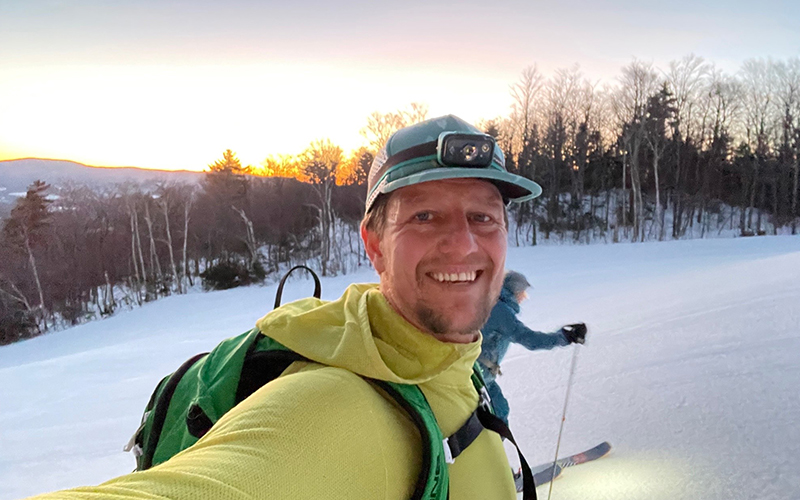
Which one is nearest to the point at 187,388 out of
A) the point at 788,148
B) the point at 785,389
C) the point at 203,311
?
the point at 785,389

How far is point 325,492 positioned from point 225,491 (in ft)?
0.53

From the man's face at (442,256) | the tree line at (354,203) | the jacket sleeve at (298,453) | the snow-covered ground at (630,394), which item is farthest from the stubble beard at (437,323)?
the tree line at (354,203)

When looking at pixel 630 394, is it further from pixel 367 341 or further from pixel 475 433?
pixel 367 341

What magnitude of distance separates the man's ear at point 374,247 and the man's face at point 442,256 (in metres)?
0.09

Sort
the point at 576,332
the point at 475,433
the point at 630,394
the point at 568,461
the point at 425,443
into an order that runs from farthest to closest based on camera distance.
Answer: the point at 630,394 < the point at 568,461 < the point at 576,332 < the point at 475,433 < the point at 425,443

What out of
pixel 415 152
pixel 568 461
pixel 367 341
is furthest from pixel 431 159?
pixel 568 461

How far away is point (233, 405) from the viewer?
1.08 m

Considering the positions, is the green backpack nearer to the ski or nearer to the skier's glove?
the skier's glove

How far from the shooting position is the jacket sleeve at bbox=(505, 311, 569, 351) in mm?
3432

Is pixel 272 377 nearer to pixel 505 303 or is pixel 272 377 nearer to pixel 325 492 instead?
pixel 325 492

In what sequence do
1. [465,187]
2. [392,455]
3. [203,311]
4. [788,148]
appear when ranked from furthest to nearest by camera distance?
[788,148], [203,311], [465,187], [392,455]

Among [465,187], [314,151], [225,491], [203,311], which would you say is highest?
[314,151]

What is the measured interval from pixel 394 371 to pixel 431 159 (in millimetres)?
582

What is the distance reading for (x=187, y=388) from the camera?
1.21 meters
